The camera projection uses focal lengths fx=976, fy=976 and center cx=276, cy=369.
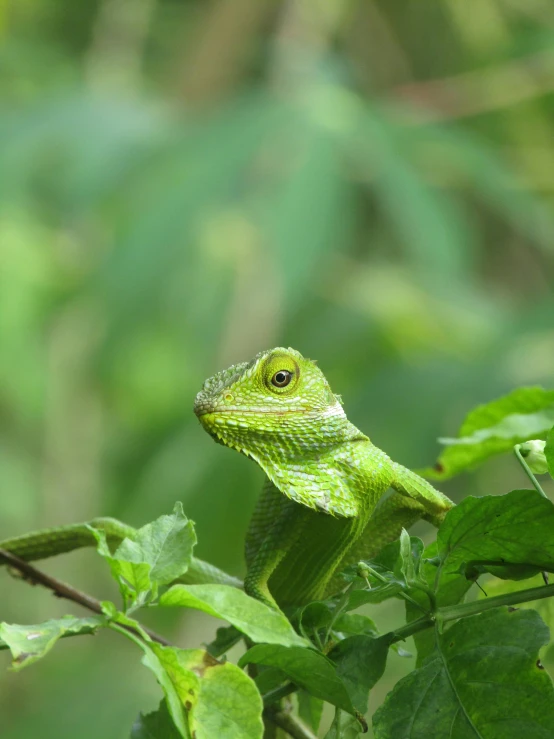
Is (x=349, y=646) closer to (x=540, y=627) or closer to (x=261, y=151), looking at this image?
(x=540, y=627)

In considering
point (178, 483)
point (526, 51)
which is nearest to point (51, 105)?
point (178, 483)

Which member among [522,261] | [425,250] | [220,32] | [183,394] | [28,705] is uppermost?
[220,32]

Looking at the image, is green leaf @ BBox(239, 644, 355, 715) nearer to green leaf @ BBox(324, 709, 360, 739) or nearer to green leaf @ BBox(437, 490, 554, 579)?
green leaf @ BBox(324, 709, 360, 739)

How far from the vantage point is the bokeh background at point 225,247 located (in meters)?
4.64

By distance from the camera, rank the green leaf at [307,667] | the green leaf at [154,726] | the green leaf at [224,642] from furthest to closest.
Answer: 1. the green leaf at [224,642]
2. the green leaf at [154,726]
3. the green leaf at [307,667]

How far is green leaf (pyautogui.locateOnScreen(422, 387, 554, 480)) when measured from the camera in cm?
157

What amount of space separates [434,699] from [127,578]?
39 centimetres

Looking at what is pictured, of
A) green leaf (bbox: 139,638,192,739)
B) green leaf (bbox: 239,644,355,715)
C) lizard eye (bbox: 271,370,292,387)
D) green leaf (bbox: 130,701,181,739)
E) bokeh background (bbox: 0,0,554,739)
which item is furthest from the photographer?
bokeh background (bbox: 0,0,554,739)

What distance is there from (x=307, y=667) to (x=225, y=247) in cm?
504

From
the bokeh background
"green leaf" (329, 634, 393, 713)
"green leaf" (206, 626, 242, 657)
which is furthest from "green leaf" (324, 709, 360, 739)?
the bokeh background

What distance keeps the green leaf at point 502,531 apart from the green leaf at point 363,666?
5.2 inches

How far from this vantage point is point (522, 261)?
8672mm

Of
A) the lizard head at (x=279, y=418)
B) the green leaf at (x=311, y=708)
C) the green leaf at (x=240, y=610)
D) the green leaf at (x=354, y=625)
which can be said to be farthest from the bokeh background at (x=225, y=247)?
the green leaf at (x=240, y=610)

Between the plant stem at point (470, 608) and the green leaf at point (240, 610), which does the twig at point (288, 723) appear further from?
the green leaf at point (240, 610)
